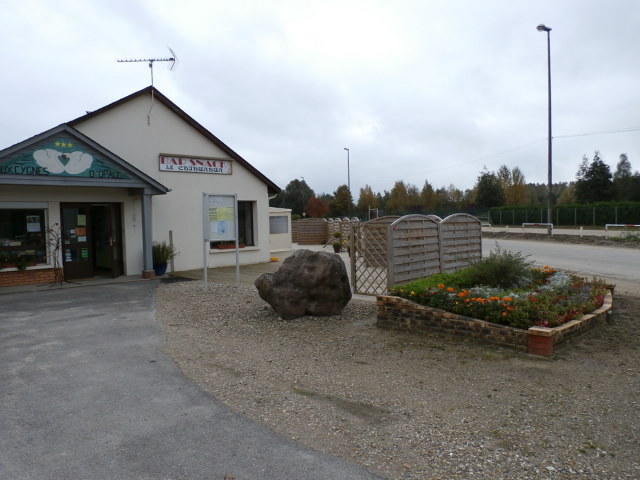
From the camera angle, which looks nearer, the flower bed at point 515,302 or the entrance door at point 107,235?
the flower bed at point 515,302

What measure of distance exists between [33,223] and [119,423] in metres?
10.6

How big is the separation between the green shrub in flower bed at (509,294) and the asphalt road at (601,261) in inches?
64.4

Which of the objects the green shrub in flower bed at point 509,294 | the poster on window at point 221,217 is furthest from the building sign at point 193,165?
the green shrub in flower bed at point 509,294

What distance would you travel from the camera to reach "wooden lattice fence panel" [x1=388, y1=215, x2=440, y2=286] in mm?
9680

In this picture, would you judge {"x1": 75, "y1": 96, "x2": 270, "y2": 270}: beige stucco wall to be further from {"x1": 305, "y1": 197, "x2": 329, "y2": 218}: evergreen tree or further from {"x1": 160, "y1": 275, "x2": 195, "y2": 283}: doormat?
{"x1": 305, "y1": 197, "x2": 329, "y2": 218}: evergreen tree

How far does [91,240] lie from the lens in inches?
582

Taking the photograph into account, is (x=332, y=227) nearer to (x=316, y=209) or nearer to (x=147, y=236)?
(x=147, y=236)

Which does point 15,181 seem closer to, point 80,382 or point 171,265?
point 171,265

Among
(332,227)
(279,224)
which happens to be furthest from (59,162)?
(332,227)

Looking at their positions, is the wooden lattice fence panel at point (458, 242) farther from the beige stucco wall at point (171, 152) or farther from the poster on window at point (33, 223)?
the poster on window at point (33, 223)

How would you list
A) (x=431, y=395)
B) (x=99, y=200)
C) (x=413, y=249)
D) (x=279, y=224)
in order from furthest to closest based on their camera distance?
(x=279, y=224) → (x=99, y=200) → (x=413, y=249) → (x=431, y=395)

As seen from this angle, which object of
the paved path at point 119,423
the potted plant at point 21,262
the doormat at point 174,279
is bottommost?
the paved path at point 119,423

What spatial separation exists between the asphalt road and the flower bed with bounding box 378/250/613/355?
1943 millimetres

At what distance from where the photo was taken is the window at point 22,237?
12859mm
